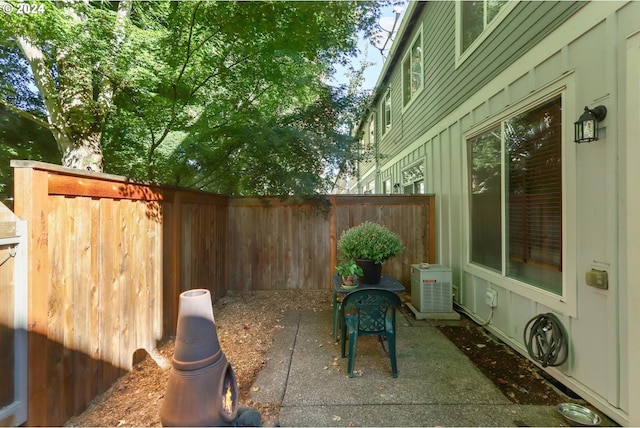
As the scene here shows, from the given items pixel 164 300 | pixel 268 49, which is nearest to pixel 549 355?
pixel 164 300

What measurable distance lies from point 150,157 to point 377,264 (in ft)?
11.6

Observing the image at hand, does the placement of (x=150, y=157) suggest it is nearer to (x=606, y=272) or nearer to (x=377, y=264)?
(x=377, y=264)

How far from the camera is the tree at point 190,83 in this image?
2816 mm

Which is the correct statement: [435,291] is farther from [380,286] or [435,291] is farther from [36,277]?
[36,277]

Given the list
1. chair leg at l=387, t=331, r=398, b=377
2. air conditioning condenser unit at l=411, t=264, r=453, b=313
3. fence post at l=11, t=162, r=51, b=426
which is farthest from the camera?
air conditioning condenser unit at l=411, t=264, r=453, b=313

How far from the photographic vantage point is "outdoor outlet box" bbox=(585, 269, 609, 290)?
1996 millimetres

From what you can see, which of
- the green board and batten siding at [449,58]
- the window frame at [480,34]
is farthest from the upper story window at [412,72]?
the window frame at [480,34]

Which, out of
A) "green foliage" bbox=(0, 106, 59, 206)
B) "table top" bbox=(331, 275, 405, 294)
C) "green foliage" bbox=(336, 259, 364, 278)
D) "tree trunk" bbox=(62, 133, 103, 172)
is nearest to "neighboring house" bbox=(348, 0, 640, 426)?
"table top" bbox=(331, 275, 405, 294)

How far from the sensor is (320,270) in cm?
518

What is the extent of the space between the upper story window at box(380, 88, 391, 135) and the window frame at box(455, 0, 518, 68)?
3.97m

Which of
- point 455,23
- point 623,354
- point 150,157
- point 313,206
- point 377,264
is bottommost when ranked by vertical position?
point 623,354

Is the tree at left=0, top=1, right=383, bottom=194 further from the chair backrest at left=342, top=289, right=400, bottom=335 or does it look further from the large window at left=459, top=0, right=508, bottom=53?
the chair backrest at left=342, top=289, right=400, bottom=335

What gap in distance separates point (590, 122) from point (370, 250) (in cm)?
214

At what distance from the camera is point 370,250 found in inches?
125
